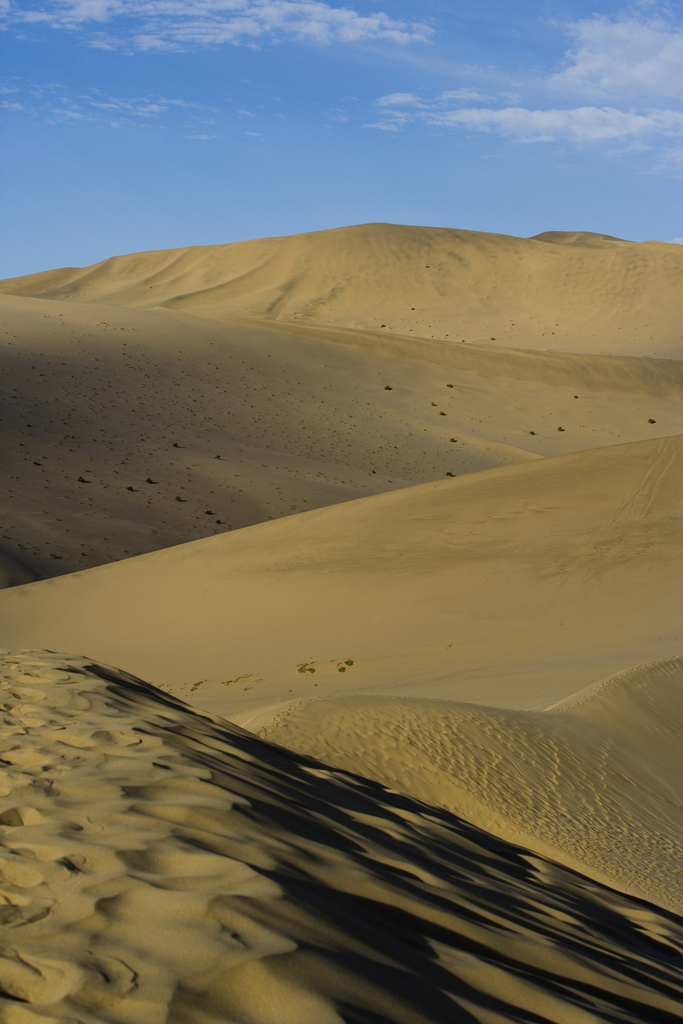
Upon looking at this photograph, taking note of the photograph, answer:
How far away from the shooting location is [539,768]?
18.9ft

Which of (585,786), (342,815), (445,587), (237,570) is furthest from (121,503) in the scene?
(342,815)

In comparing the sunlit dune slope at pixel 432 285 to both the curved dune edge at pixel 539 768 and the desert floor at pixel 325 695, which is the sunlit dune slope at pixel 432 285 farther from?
the curved dune edge at pixel 539 768

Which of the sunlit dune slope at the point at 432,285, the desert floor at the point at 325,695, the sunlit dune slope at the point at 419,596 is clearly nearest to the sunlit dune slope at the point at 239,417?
the desert floor at the point at 325,695

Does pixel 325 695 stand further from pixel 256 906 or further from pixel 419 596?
pixel 256 906

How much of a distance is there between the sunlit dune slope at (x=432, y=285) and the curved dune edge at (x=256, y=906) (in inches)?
1660

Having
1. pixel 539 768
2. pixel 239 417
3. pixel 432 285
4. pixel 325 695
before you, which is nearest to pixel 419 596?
pixel 325 695

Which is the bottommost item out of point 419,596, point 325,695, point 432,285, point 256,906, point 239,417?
point 325,695

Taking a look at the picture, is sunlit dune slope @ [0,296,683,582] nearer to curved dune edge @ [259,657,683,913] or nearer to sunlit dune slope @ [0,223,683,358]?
sunlit dune slope @ [0,223,683,358]

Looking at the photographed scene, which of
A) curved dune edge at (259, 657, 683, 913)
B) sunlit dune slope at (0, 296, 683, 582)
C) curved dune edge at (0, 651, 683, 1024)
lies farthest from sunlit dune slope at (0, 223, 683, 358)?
curved dune edge at (0, 651, 683, 1024)

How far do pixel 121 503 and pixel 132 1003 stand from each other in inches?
752

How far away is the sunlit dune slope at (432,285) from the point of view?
47.6m

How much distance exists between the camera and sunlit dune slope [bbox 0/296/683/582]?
2003 centimetres

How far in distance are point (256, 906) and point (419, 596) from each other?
30.2 feet

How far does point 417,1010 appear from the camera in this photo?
1.85 m
